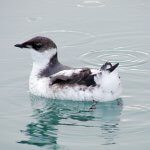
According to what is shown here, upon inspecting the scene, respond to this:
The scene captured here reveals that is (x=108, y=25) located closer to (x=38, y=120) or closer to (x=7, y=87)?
(x=7, y=87)

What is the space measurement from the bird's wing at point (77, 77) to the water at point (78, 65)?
0.36m

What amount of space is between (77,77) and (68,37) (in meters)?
3.20

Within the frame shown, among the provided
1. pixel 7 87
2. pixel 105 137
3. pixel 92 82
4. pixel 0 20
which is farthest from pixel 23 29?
pixel 105 137

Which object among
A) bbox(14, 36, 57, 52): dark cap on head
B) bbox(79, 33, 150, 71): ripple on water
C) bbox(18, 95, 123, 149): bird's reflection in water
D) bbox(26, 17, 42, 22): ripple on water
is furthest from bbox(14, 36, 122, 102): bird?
bbox(26, 17, 42, 22): ripple on water

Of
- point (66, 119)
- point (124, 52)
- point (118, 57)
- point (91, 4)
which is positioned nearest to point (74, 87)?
point (66, 119)

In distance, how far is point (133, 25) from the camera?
1302 cm

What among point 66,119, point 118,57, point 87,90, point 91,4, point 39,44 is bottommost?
point 66,119

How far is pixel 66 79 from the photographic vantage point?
30.9ft

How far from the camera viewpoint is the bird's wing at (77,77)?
30.7 ft

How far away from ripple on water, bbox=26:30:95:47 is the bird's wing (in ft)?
8.66

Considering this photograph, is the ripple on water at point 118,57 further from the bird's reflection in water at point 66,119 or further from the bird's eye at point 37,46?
the bird's reflection in water at point 66,119

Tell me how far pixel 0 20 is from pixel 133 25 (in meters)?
2.97

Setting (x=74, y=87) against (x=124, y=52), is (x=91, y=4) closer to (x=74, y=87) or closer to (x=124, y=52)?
(x=124, y=52)

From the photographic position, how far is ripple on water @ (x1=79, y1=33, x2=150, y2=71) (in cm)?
1112
